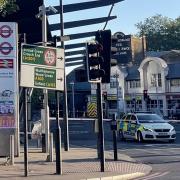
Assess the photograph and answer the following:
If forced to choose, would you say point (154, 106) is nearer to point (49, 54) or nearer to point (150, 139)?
point (150, 139)

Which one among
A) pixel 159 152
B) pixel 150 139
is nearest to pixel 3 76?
pixel 159 152

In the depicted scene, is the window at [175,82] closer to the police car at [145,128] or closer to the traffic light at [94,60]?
the police car at [145,128]

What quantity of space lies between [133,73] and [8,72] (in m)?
64.2

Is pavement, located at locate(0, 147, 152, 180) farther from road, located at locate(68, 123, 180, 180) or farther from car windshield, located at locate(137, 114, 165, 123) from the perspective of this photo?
car windshield, located at locate(137, 114, 165, 123)

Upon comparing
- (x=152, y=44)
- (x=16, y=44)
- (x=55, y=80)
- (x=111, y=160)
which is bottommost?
(x=111, y=160)

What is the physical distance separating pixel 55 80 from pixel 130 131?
46.9 ft

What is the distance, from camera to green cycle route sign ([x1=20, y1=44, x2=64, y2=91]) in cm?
1367

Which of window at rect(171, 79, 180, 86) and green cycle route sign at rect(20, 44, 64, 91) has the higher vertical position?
window at rect(171, 79, 180, 86)

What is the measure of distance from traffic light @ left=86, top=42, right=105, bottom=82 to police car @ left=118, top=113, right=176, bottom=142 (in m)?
12.3

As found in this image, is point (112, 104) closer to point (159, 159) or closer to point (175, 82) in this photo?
point (175, 82)

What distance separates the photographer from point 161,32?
399 feet

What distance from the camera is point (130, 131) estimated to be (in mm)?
27953

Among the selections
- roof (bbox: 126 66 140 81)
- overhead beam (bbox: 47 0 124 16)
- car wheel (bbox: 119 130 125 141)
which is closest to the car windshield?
car wheel (bbox: 119 130 125 141)

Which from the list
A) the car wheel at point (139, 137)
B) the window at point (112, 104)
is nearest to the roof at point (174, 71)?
the window at point (112, 104)
